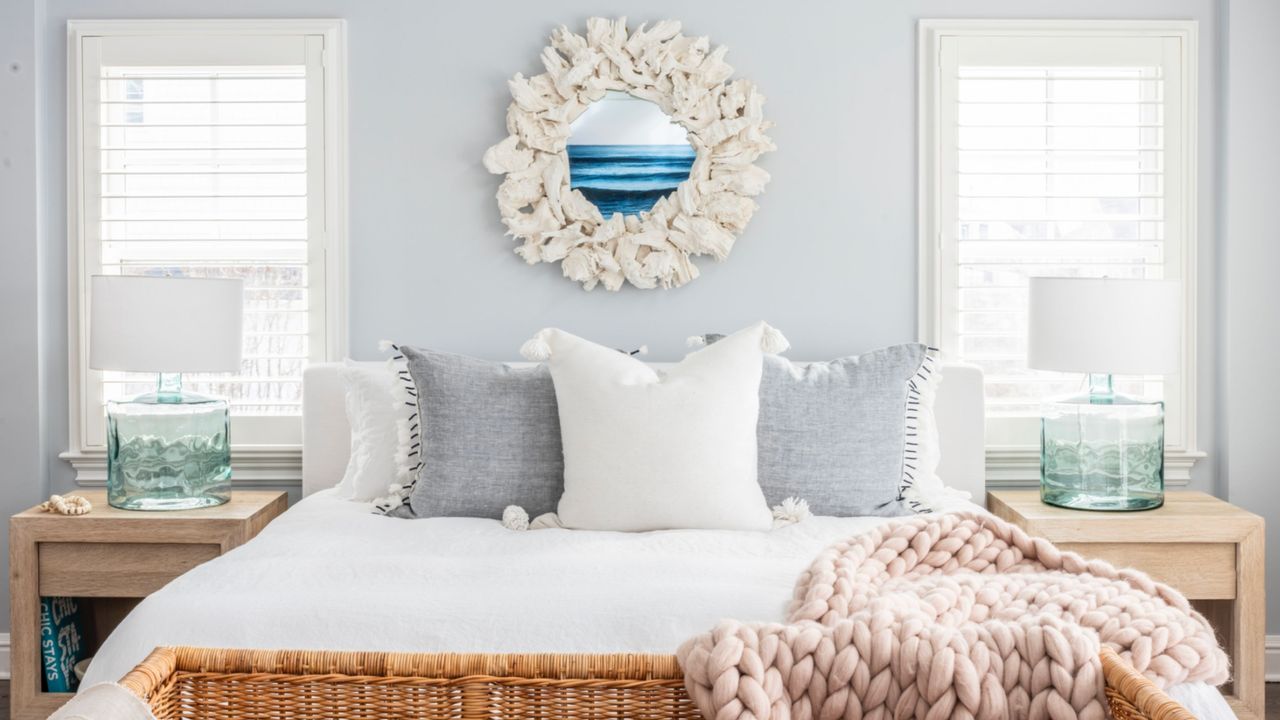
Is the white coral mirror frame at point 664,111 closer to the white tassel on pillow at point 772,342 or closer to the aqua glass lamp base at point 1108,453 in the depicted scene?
the white tassel on pillow at point 772,342

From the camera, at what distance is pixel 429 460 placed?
7.93 feet

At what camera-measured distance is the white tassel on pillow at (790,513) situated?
2.33m

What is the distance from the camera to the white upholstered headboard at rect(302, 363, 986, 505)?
2.87 metres

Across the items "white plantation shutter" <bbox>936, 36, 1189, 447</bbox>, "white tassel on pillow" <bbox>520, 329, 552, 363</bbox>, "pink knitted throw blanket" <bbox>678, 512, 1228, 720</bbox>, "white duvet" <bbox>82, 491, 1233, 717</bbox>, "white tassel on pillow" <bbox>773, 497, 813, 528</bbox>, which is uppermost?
"white plantation shutter" <bbox>936, 36, 1189, 447</bbox>

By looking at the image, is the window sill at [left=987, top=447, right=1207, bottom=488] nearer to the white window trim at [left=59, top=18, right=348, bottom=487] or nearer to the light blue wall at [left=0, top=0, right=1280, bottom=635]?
the light blue wall at [left=0, top=0, right=1280, bottom=635]

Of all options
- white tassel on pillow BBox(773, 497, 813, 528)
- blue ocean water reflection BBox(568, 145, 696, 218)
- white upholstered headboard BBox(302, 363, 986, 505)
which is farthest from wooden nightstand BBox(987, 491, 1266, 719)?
blue ocean water reflection BBox(568, 145, 696, 218)

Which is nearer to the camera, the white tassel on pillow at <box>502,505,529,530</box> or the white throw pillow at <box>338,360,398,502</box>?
the white tassel on pillow at <box>502,505,529,530</box>

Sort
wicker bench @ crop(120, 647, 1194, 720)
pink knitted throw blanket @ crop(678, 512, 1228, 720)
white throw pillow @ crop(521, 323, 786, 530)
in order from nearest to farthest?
1. pink knitted throw blanket @ crop(678, 512, 1228, 720)
2. wicker bench @ crop(120, 647, 1194, 720)
3. white throw pillow @ crop(521, 323, 786, 530)

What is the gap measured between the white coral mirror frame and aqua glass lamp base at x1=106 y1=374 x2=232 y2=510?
1008 millimetres

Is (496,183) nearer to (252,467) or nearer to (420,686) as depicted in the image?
(252,467)

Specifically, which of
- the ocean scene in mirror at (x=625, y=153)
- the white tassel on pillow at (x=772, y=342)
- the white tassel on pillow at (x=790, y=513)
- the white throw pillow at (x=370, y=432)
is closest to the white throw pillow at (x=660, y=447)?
the white tassel on pillow at (x=790, y=513)

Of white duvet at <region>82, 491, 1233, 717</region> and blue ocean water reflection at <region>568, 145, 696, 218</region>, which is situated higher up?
blue ocean water reflection at <region>568, 145, 696, 218</region>

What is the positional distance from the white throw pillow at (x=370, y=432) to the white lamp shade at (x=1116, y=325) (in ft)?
5.70

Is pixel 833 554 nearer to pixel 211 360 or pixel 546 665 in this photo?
pixel 546 665
